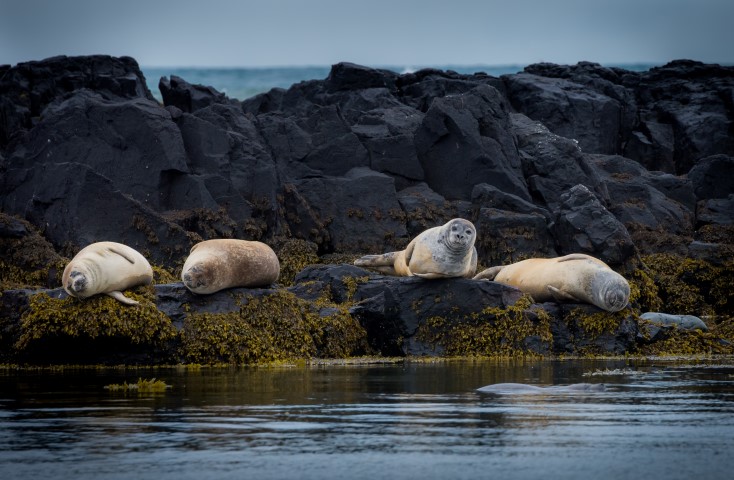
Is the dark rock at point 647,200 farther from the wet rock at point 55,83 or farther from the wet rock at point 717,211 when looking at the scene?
the wet rock at point 55,83

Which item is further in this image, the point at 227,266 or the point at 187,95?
the point at 187,95

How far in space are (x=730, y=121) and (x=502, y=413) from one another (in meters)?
30.2

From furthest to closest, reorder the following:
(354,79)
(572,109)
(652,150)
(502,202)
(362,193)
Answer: (652,150) → (572,109) → (354,79) → (362,193) → (502,202)

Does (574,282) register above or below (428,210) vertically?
below

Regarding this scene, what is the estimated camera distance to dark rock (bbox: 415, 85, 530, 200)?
998 inches

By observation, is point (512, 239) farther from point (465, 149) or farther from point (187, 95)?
point (187, 95)

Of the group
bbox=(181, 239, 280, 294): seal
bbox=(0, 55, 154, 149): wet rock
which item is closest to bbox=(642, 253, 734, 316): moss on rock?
bbox=(181, 239, 280, 294): seal

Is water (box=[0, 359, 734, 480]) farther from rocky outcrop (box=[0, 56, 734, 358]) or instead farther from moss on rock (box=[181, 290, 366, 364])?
rocky outcrop (box=[0, 56, 734, 358])

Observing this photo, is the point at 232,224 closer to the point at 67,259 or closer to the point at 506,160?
the point at 67,259

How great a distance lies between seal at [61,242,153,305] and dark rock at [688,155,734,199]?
19.0 metres

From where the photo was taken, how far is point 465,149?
2555 centimetres

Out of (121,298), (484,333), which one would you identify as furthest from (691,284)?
(121,298)

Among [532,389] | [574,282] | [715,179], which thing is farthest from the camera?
[715,179]

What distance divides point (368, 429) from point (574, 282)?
29.7 ft
